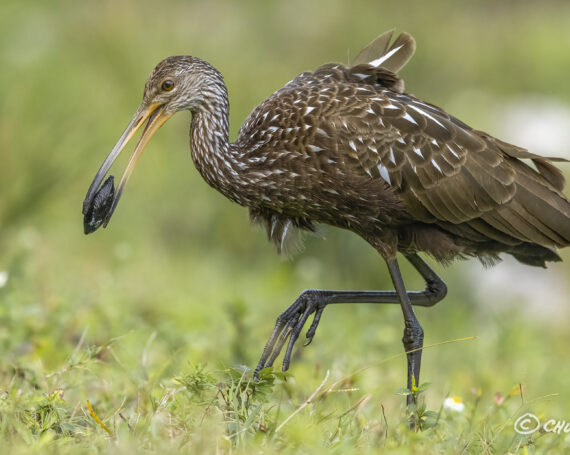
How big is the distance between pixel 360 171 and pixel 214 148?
0.68 meters

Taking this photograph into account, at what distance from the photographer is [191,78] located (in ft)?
14.6

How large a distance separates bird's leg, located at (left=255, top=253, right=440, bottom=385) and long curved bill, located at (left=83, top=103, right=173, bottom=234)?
3.11 ft

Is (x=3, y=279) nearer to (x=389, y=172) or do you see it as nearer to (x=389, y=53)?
(x=389, y=172)

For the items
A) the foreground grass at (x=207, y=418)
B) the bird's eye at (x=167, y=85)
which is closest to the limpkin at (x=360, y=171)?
the bird's eye at (x=167, y=85)

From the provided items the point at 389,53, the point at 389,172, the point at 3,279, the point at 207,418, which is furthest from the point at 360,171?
the point at 3,279

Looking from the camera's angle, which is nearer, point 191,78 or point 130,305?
point 191,78

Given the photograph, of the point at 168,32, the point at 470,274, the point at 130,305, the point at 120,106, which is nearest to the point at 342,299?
the point at 130,305

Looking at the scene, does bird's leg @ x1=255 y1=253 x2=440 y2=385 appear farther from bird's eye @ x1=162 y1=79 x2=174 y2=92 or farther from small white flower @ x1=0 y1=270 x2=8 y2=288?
small white flower @ x1=0 y1=270 x2=8 y2=288

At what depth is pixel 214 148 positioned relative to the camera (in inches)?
173

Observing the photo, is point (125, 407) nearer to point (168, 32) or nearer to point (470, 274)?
point (470, 274)

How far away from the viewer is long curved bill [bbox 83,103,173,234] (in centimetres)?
422

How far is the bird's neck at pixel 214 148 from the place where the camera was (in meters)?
4.40

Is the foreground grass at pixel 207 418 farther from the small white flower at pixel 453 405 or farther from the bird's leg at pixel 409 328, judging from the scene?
the bird's leg at pixel 409 328

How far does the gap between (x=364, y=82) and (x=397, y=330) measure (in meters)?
3.00
